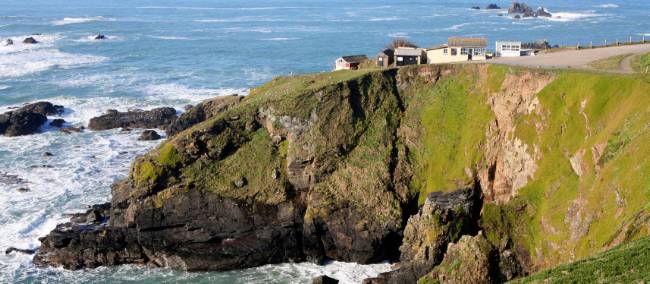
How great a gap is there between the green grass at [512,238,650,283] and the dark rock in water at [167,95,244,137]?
48289 millimetres

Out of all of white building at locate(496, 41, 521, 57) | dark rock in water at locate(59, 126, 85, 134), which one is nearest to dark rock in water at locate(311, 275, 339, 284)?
white building at locate(496, 41, 521, 57)

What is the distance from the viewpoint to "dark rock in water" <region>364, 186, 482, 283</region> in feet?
132

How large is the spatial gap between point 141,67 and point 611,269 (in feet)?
315

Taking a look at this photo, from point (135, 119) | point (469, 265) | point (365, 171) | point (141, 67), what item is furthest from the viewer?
point (141, 67)

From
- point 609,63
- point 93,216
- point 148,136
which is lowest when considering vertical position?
point 93,216

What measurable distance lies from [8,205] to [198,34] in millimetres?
100790

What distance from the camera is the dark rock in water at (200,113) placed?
71.1 meters

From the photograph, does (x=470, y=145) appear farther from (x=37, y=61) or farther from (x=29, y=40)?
→ (x=29, y=40)

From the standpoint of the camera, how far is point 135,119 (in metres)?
77.2

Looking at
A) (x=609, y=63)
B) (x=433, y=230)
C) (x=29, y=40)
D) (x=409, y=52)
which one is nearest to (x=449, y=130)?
(x=433, y=230)

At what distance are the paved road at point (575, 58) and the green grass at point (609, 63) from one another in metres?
0.37

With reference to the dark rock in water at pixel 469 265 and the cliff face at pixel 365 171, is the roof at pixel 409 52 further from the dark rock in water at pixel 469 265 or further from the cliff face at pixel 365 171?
the dark rock in water at pixel 469 265

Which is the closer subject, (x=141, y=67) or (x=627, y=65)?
(x=627, y=65)

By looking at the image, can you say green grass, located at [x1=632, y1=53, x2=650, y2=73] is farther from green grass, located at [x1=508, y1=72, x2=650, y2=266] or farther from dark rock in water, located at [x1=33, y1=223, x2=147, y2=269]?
dark rock in water, located at [x1=33, y1=223, x2=147, y2=269]
